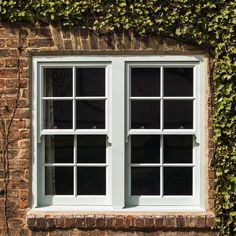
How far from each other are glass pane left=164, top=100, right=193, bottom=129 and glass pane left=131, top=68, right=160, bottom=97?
0.79ft

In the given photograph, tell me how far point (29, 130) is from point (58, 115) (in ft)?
1.40

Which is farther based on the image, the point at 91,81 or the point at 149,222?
the point at 91,81

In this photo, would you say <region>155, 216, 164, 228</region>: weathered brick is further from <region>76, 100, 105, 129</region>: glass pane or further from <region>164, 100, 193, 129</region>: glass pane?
<region>76, 100, 105, 129</region>: glass pane

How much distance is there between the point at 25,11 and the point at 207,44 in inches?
92.5

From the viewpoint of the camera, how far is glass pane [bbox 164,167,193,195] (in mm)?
6023

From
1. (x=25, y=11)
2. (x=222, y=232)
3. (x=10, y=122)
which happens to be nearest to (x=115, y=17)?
(x=25, y=11)

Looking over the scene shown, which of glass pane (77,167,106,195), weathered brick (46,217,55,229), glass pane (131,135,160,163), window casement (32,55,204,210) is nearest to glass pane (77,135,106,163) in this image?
window casement (32,55,204,210)

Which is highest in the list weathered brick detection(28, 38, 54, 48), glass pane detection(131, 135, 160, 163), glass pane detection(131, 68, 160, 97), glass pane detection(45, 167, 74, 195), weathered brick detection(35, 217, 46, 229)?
weathered brick detection(28, 38, 54, 48)

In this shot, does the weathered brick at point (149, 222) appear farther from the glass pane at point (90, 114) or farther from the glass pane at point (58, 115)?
the glass pane at point (58, 115)

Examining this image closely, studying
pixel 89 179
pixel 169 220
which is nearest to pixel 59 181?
pixel 89 179

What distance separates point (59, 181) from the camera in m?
6.08

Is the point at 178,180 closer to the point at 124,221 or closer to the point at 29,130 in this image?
the point at 124,221

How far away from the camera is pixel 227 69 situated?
575 cm

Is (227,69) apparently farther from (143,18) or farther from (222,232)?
(222,232)
